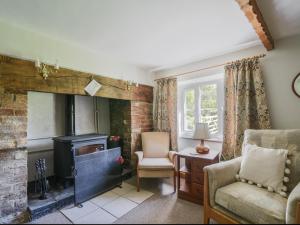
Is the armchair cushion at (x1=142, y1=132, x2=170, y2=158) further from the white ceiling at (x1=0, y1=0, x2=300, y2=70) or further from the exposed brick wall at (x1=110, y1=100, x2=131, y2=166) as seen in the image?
the white ceiling at (x1=0, y1=0, x2=300, y2=70)

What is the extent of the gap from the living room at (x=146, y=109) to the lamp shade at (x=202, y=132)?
0.02m

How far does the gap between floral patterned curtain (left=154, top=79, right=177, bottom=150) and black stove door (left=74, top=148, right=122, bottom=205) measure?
1.02 meters

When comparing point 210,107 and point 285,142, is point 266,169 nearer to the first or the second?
point 285,142

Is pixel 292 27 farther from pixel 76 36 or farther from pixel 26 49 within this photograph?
pixel 26 49

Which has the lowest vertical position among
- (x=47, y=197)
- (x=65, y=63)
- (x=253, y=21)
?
(x=47, y=197)

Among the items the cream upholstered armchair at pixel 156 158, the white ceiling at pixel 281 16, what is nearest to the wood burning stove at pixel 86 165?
the cream upholstered armchair at pixel 156 158

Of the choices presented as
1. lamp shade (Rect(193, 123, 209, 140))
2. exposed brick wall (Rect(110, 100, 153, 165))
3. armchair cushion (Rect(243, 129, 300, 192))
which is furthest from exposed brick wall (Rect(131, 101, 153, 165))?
armchair cushion (Rect(243, 129, 300, 192))

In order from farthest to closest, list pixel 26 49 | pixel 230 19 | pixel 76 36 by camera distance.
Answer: pixel 76 36 → pixel 26 49 → pixel 230 19

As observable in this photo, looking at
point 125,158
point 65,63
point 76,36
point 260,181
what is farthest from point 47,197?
point 260,181

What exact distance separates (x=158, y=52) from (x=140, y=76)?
0.79 metres

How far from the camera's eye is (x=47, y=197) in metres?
2.04

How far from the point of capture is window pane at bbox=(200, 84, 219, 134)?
2.83 metres

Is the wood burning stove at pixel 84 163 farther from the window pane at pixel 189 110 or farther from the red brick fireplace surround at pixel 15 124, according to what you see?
the window pane at pixel 189 110

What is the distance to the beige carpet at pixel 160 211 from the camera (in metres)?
0.88
